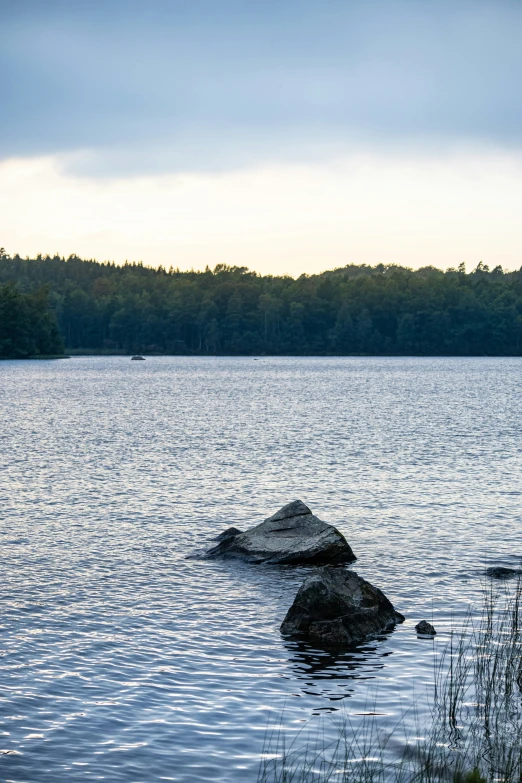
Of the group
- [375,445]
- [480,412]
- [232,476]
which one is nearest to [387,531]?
[232,476]

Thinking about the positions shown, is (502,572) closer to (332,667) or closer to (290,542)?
(290,542)

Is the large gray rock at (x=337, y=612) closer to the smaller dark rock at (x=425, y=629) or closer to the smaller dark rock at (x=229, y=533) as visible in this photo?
the smaller dark rock at (x=425, y=629)

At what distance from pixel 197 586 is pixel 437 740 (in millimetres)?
9278

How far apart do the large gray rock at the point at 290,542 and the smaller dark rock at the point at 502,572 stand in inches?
134

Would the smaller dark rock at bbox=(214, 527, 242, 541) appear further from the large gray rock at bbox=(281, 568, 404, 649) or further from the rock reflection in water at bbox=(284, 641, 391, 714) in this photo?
the rock reflection in water at bbox=(284, 641, 391, 714)

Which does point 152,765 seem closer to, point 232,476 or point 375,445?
point 232,476

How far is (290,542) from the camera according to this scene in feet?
75.2

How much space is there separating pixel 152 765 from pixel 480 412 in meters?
74.4

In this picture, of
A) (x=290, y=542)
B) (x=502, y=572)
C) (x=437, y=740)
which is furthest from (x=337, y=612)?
(x=290, y=542)

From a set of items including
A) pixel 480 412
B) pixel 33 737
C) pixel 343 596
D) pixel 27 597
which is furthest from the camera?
pixel 480 412

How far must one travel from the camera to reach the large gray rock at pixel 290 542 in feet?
73.2

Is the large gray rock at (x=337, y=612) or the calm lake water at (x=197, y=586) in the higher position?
the large gray rock at (x=337, y=612)

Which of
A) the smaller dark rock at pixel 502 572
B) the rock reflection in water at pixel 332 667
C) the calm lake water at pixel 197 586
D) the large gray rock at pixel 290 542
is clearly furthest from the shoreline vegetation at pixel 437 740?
the large gray rock at pixel 290 542

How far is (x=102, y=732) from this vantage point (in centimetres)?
1198
